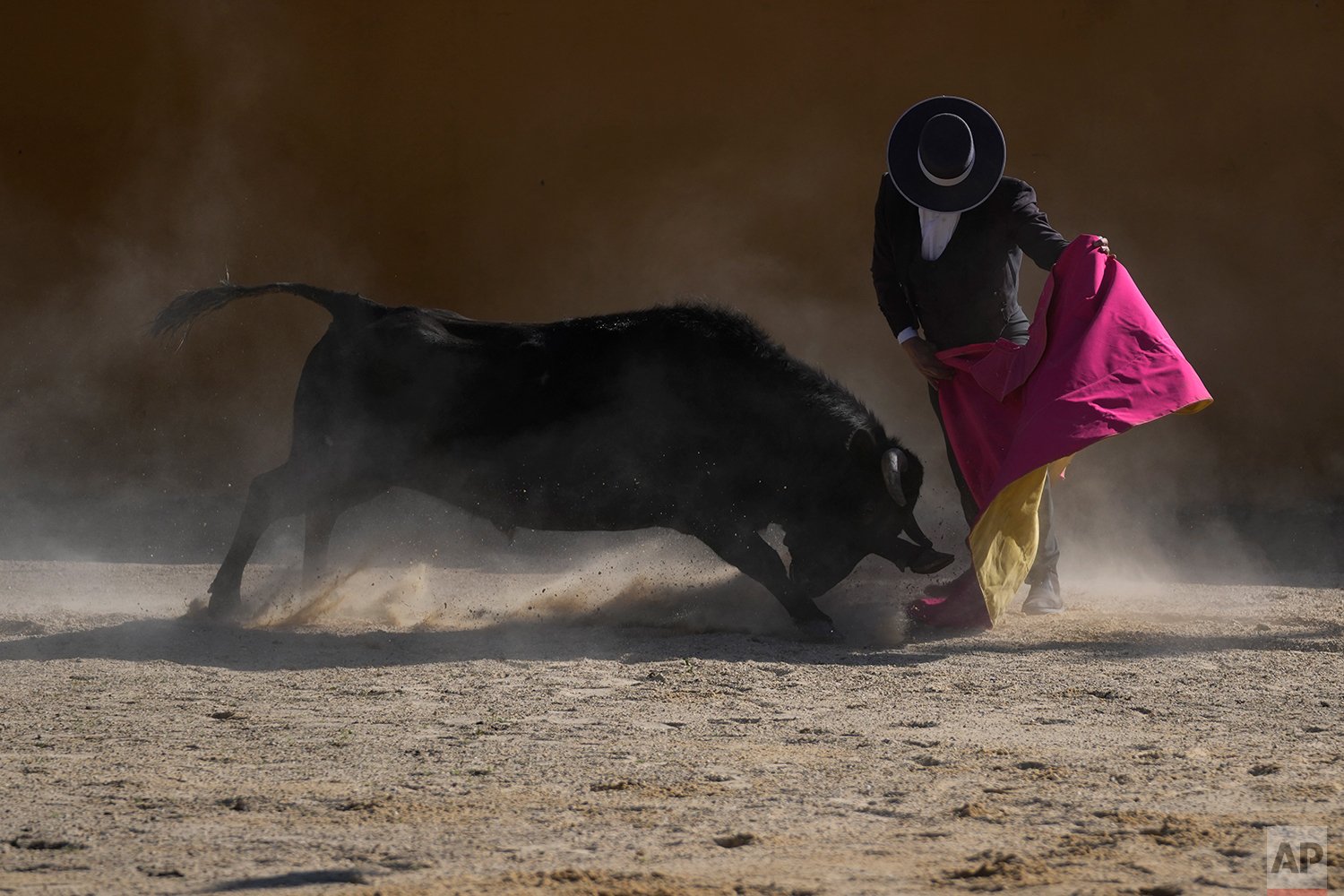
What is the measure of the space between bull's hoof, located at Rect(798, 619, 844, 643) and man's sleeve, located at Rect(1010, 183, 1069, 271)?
1.62 meters

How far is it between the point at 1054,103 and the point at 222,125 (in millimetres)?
5158

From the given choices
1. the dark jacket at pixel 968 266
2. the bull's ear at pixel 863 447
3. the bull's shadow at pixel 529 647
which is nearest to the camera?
the bull's shadow at pixel 529 647

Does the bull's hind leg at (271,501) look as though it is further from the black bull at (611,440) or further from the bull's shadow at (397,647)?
the bull's shadow at (397,647)

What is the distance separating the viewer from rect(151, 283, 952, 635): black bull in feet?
19.5

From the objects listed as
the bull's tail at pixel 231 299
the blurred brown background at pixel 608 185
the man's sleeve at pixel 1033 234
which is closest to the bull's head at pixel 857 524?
the man's sleeve at pixel 1033 234

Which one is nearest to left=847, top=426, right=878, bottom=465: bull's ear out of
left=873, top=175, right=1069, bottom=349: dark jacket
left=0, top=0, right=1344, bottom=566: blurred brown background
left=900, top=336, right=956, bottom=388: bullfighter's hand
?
left=900, top=336, right=956, bottom=388: bullfighter's hand

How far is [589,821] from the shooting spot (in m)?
3.10

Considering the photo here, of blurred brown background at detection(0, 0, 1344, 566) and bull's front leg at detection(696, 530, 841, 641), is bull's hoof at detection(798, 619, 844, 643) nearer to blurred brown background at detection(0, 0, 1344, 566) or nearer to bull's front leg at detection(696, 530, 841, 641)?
bull's front leg at detection(696, 530, 841, 641)

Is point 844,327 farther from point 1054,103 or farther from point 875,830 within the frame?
point 875,830

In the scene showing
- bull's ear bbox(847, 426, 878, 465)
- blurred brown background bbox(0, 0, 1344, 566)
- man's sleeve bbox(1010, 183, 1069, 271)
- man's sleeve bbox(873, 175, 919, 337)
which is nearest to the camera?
man's sleeve bbox(1010, 183, 1069, 271)

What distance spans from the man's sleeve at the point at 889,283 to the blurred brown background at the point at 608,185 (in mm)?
2996

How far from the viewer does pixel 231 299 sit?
6473 mm

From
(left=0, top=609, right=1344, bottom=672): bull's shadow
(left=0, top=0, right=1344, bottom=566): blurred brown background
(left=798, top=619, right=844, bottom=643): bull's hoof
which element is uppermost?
(left=0, top=0, right=1344, bottom=566): blurred brown background

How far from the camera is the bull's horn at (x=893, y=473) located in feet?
18.7
